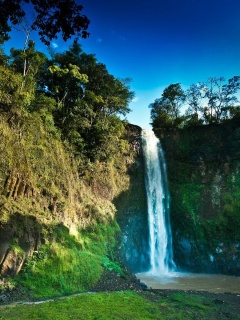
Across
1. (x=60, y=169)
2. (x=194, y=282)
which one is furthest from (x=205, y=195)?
(x=60, y=169)

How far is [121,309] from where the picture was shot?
329 inches

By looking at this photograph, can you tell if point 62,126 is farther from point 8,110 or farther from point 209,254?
point 209,254

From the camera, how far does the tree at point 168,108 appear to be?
1349 inches

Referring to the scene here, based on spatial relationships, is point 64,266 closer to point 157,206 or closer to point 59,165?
point 59,165

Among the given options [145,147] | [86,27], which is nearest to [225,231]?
[145,147]

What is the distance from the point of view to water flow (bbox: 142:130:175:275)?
20.5 m

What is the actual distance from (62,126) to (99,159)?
395 cm

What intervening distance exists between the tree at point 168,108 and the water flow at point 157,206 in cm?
852

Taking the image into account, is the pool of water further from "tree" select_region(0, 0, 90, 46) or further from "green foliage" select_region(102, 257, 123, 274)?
"tree" select_region(0, 0, 90, 46)

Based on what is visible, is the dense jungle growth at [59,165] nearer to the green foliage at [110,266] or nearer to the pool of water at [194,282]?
the green foliage at [110,266]

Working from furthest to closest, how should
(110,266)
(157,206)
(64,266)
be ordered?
(157,206), (110,266), (64,266)

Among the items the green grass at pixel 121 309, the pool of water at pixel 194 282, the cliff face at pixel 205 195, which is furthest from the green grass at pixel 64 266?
the cliff face at pixel 205 195

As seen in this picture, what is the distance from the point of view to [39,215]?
41.7 feet

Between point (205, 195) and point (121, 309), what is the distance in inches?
670
